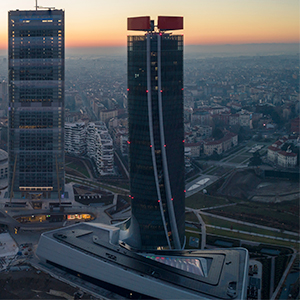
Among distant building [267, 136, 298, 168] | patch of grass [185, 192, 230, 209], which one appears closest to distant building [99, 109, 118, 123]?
distant building [267, 136, 298, 168]

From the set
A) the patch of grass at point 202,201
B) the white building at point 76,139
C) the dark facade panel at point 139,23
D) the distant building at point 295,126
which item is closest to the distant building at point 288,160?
the patch of grass at point 202,201

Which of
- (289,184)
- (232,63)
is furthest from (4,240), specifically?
(232,63)

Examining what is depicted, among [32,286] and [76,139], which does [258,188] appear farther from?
[32,286]

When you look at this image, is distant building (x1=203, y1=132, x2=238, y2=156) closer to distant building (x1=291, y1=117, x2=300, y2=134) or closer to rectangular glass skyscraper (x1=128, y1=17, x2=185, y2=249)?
distant building (x1=291, y1=117, x2=300, y2=134)

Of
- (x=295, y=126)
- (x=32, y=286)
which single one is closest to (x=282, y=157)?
(x=295, y=126)

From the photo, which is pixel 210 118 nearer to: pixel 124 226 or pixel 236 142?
pixel 236 142
